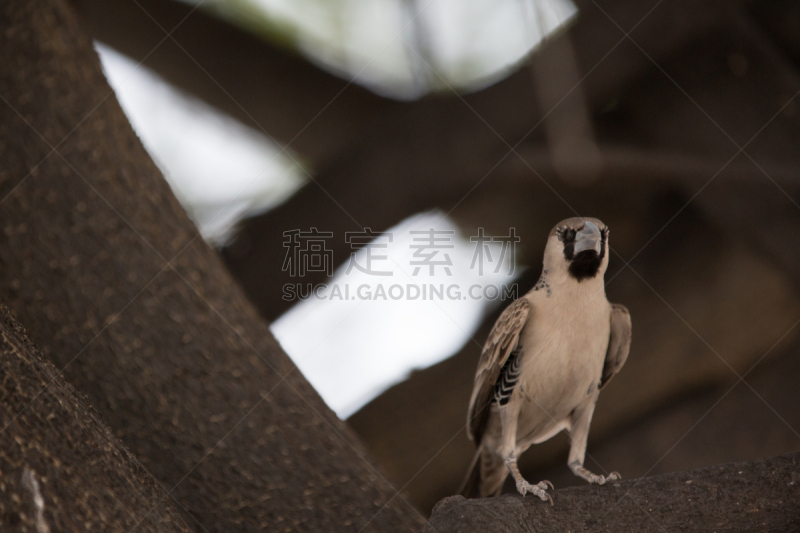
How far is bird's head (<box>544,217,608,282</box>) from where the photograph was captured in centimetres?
206

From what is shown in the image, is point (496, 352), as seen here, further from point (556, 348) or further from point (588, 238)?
point (588, 238)

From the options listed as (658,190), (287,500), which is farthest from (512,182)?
(287,500)

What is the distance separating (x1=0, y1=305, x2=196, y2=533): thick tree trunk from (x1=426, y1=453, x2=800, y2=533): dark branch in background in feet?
2.29

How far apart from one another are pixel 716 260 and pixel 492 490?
1.47 metres

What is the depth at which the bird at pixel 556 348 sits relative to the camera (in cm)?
215

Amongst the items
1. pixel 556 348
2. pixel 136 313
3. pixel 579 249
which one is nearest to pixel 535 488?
pixel 556 348

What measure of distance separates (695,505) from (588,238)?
0.79 meters

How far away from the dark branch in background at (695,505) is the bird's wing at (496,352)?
617 mm

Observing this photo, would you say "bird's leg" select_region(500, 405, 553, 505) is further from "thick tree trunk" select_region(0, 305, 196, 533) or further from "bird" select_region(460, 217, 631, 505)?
"thick tree trunk" select_region(0, 305, 196, 533)

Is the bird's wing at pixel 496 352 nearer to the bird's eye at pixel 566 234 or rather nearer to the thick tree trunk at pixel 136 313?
the bird's eye at pixel 566 234

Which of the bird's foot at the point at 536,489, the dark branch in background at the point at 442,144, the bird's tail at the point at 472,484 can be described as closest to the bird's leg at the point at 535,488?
the bird's foot at the point at 536,489

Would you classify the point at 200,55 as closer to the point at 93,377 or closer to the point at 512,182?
the point at 512,182

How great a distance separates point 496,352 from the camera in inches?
88.0

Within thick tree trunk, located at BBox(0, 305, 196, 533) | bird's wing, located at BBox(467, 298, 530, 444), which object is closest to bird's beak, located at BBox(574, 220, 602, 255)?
bird's wing, located at BBox(467, 298, 530, 444)
